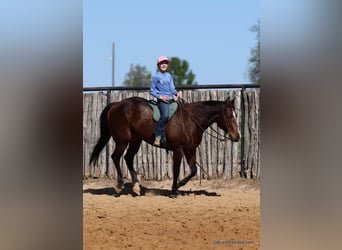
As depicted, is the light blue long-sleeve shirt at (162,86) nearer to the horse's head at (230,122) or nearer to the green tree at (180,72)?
the green tree at (180,72)

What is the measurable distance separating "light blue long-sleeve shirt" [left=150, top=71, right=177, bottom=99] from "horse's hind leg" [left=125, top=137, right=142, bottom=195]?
0.54m

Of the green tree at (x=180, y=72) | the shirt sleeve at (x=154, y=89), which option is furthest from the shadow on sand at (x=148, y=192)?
the green tree at (x=180, y=72)

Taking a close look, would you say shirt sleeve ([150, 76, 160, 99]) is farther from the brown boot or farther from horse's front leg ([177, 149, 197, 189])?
horse's front leg ([177, 149, 197, 189])

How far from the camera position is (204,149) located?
250 inches

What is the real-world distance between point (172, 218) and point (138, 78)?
1484mm

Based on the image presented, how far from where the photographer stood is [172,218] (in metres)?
6.18

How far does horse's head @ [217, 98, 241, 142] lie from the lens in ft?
21.0

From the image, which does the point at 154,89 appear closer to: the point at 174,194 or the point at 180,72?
the point at 180,72

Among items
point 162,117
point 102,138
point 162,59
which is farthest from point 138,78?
point 102,138

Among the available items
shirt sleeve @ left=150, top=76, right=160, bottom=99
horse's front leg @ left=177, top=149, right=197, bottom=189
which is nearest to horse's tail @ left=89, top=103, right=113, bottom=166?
shirt sleeve @ left=150, top=76, right=160, bottom=99
